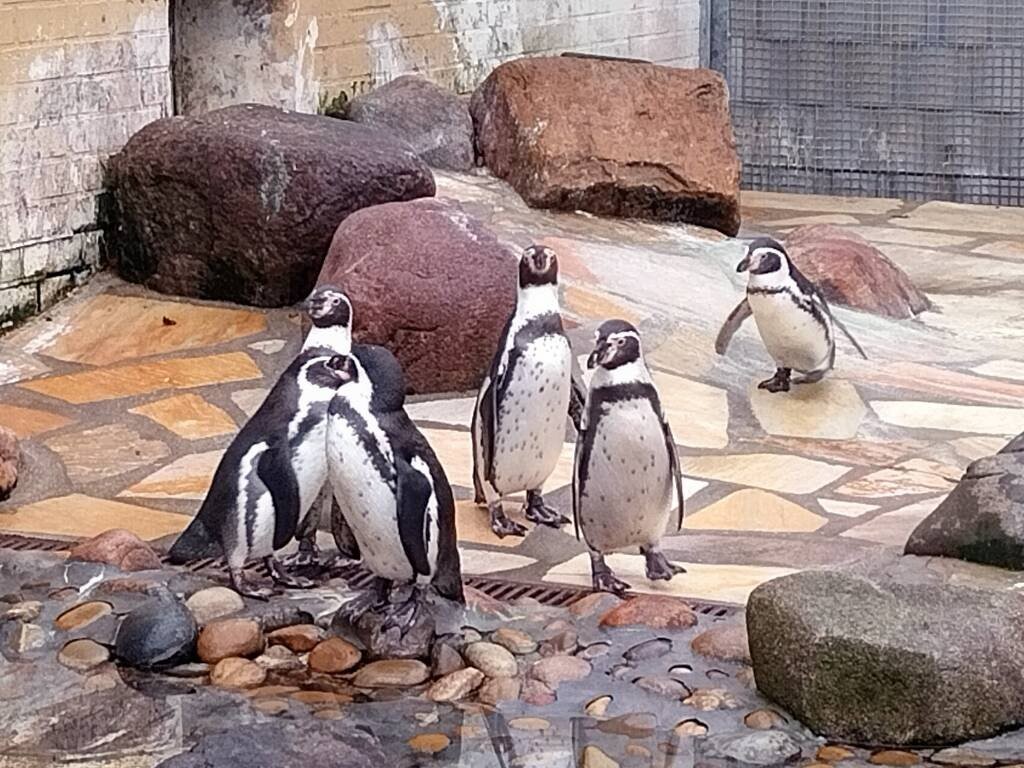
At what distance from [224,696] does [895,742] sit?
51.2 inches

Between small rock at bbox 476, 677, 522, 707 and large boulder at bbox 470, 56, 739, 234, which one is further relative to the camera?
large boulder at bbox 470, 56, 739, 234

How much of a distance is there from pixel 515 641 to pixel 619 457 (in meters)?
0.54

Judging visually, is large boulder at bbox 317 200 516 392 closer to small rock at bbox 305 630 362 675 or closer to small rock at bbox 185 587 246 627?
small rock at bbox 185 587 246 627

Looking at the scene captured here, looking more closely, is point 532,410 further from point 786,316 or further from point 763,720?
point 786,316

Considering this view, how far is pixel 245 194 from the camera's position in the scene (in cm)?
648

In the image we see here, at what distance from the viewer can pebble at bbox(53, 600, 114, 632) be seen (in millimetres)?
3932

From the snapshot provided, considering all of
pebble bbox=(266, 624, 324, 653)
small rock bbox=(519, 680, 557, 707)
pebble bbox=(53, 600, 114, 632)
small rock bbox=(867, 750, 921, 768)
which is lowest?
small rock bbox=(867, 750, 921, 768)

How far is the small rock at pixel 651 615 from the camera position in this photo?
12.9ft

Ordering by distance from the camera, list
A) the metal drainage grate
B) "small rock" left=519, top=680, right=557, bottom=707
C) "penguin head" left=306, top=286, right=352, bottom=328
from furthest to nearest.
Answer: "penguin head" left=306, top=286, right=352, bottom=328 < the metal drainage grate < "small rock" left=519, top=680, right=557, bottom=707

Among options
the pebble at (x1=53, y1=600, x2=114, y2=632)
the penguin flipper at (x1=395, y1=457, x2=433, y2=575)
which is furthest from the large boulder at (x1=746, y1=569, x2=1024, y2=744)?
the pebble at (x1=53, y1=600, x2=114, y2=632)

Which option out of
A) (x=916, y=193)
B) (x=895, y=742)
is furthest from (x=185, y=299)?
(x=916, y=193)

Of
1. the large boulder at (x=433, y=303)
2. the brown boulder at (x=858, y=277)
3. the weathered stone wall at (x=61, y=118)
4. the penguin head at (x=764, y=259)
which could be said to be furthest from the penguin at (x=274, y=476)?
the brown boulder at (x=858, y=277)

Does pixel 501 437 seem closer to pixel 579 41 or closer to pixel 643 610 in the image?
pixel 643 610

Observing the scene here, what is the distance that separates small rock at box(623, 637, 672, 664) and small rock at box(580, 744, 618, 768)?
0.42m
